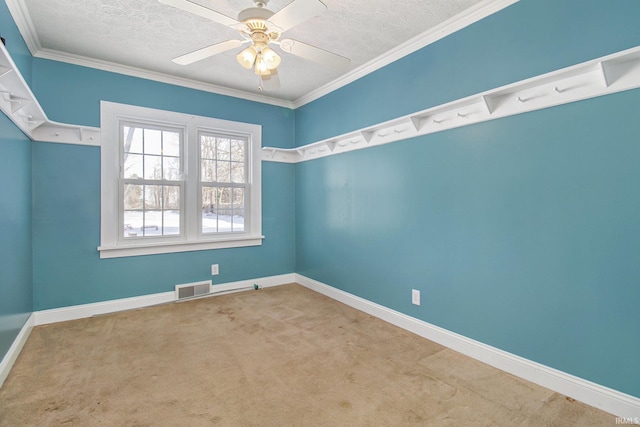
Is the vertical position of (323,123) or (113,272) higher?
(323,123)

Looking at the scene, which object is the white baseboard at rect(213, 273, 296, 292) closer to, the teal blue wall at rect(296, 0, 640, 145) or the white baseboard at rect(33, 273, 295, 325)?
the white baseboard at rect(33, 273, 295, 325)

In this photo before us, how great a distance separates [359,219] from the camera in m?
3.53

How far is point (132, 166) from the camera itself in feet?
11.7

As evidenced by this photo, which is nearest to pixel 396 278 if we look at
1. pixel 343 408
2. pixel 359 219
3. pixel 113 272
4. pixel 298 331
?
pixel 359 219

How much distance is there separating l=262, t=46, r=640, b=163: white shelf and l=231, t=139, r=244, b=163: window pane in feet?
5.75

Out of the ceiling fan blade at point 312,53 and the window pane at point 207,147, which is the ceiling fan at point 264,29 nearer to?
the ceiling fan blade at point 312,53

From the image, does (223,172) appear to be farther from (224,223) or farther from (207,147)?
(224,223)

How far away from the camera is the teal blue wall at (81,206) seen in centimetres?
307

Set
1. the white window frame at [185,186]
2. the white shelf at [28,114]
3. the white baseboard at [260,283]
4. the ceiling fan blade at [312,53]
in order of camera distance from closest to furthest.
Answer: the white shelf at [28,114] < the ceiling fan blade at [312,53] < the white window frame at [185,186] < the white baseboard at [260,283]

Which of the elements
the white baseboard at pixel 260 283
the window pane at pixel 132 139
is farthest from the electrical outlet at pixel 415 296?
the window pane at pixel 132 139

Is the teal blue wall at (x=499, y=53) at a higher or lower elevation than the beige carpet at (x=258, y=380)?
higher

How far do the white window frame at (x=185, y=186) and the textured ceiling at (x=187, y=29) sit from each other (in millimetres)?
565

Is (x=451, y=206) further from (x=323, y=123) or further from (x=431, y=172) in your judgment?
(x=323, y=123)

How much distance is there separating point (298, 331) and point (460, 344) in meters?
1.42
